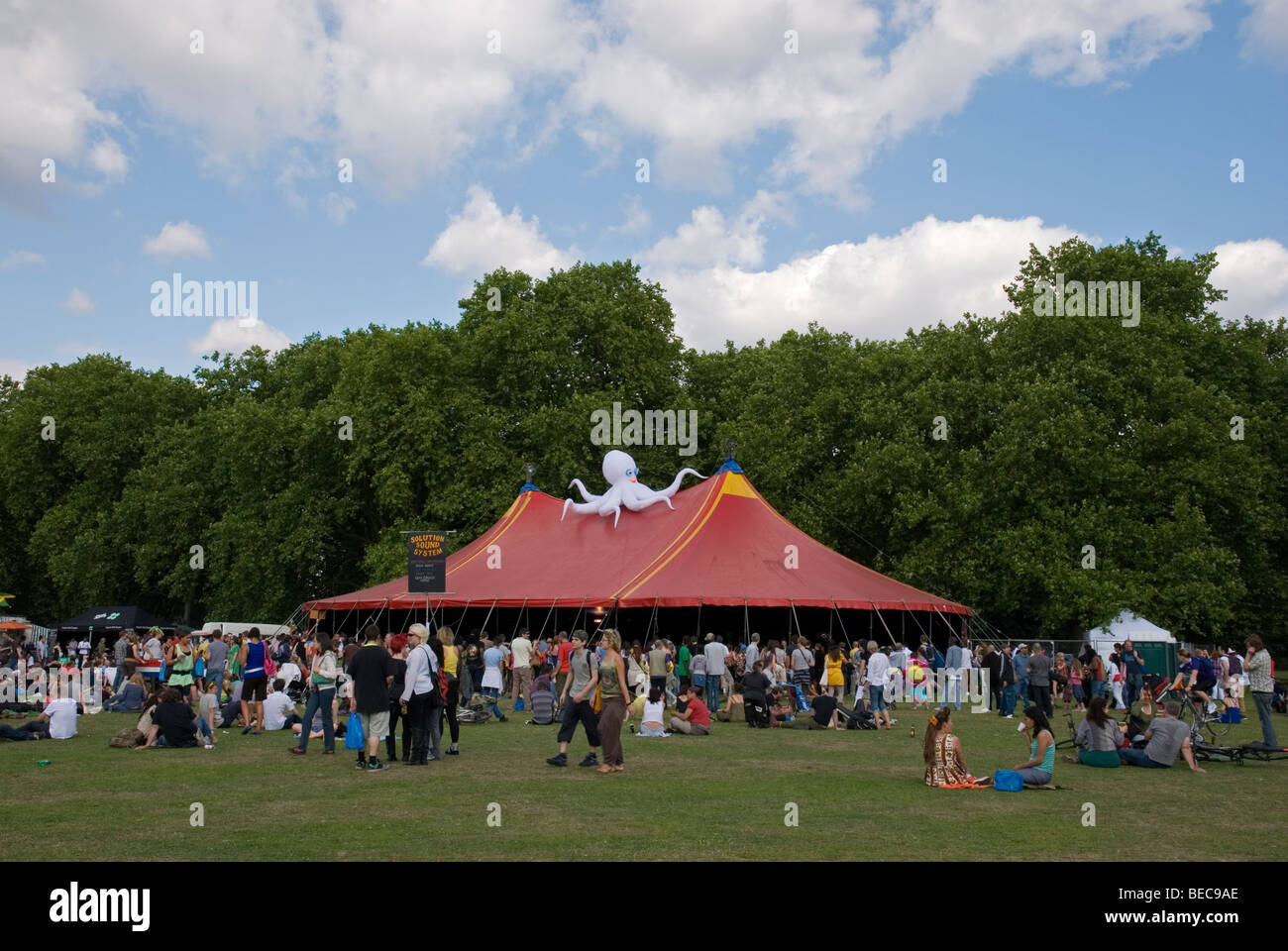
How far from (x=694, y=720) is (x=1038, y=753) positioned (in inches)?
238

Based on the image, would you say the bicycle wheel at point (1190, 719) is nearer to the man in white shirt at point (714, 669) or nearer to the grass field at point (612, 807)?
the grass field at point (612, 807)

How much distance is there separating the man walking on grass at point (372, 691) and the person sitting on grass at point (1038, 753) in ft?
20.1

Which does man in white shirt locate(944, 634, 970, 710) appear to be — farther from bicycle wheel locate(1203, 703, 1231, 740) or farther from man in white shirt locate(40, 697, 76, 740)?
man in white shirt locate(40, 697, 76, 740)

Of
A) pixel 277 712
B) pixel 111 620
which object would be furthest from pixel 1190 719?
pixel 111 620

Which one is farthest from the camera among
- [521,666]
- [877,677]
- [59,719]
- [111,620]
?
[111,620]

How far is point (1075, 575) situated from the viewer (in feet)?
89.9

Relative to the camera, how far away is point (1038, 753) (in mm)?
11258

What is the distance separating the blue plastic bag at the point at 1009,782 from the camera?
35.6ft

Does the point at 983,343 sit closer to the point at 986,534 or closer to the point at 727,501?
the point at 986,534

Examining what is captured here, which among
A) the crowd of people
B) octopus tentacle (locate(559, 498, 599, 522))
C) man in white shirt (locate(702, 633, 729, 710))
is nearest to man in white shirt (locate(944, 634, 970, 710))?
the crowd of people

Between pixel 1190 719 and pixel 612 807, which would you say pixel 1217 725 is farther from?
pixel 612 807

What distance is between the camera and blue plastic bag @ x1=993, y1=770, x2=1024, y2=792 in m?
10.8

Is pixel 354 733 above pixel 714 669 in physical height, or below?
above

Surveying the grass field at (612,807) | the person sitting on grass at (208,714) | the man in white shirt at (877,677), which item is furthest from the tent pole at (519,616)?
the grass field at (612,807)
